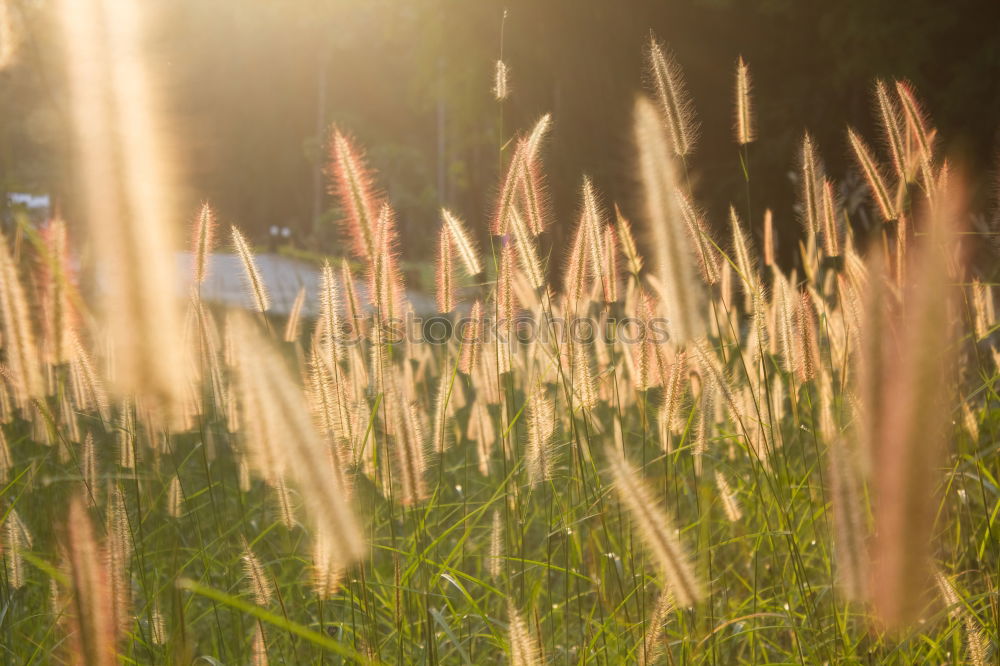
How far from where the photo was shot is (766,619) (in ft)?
6.33

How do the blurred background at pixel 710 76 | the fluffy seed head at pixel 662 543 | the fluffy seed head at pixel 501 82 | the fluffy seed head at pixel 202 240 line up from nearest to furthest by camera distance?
the fluffy seed head at pixel 662 543 → the fluffy seed head at pixel 202 240 → the fluffy seed head at pixel 501 82 → the blurred background at pixel 710 76

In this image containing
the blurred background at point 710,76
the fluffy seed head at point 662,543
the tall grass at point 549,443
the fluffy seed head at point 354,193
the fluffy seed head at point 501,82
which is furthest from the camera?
the blurred background at point 710,76

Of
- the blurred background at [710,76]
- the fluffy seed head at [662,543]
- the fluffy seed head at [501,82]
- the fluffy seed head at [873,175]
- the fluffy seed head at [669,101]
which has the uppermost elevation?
the blurred background at [710,76]

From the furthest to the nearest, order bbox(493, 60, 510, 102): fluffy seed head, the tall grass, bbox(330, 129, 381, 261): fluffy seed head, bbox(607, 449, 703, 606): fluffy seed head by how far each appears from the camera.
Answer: bbox(493, 60, 510, 102): fluffy seed head, bbox(330, 129, 381, 261): fluffy seed head, bbox(607, 449, 703, 606): fluffy seed head, the tall grass

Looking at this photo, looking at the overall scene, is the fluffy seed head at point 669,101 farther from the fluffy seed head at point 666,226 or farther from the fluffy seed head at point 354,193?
the fluffy seed head at point 354,193

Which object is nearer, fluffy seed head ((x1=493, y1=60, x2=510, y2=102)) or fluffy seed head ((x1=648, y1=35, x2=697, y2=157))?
fluffy seed head ((x1=648, y1=35, x2=697, y2=157))

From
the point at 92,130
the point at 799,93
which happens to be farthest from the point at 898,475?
the point at 799,93

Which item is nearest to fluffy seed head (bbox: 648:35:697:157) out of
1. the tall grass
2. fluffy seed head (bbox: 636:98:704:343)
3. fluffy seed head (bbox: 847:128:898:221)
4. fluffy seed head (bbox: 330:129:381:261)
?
the tall grass

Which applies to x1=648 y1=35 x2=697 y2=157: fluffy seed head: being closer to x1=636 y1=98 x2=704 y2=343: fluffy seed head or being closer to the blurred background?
x1=636 y1=98 x2=704 y2=343: fluffy seed head

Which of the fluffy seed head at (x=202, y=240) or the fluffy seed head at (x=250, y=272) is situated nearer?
the fluffy seed head at (x=250, y=272)

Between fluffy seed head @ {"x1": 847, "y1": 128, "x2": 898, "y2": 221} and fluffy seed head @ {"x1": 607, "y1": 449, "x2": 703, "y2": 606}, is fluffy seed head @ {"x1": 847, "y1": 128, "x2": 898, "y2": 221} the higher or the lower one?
the higher one

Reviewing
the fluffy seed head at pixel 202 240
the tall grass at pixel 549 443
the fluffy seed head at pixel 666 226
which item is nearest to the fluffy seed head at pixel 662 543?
the tall grass at pixel 549 443

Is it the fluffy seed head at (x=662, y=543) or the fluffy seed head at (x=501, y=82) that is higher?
the fluffy seed head at (x=501, y=82)

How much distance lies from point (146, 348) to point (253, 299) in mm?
581
